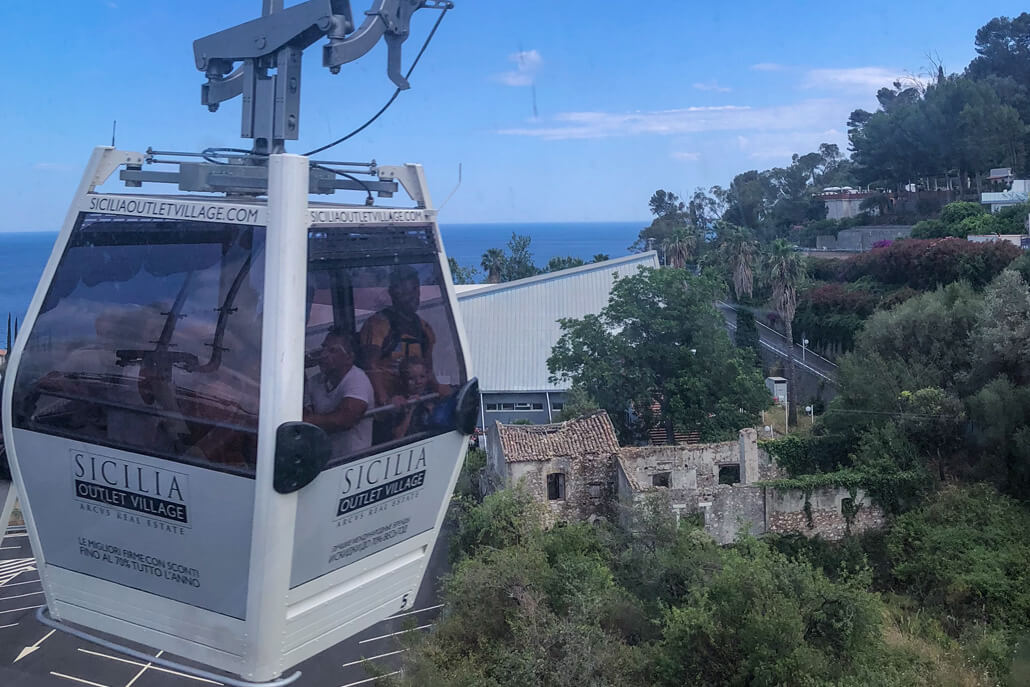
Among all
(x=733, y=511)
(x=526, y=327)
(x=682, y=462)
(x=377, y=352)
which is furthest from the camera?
(x=526, y=327)

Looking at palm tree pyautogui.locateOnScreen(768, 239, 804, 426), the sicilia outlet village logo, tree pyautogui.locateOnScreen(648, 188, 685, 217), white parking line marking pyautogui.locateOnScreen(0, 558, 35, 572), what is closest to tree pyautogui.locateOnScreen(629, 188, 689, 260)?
tree pyautogui.locateOnScreen(648, 188, 685, 217)

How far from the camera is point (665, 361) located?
26094 millimetres

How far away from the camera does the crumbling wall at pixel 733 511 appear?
20000 millimetres

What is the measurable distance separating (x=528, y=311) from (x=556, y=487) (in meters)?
14.5

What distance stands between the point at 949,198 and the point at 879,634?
39.3 meters

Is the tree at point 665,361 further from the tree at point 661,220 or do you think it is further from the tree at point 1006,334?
the tree at point 661,220

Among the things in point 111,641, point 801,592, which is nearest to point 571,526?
point 801,592

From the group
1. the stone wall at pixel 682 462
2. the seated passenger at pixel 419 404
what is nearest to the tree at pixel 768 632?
the stone wall at pixel 682 462

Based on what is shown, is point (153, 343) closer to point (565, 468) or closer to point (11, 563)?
point (565, 468)

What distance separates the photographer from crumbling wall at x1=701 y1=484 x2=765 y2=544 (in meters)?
20.0

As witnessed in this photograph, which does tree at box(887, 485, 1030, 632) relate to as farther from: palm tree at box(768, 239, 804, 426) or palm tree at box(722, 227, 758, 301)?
palm tree at box(722, 227, 758, 301)

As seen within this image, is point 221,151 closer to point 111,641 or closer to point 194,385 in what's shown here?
point 194,385

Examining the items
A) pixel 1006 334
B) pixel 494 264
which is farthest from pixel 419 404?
pixel 494 264

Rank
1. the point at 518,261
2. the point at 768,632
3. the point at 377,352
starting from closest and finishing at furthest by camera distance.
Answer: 1. the point at 377,352
2. the point at 768,632
3. the point at 518,261
